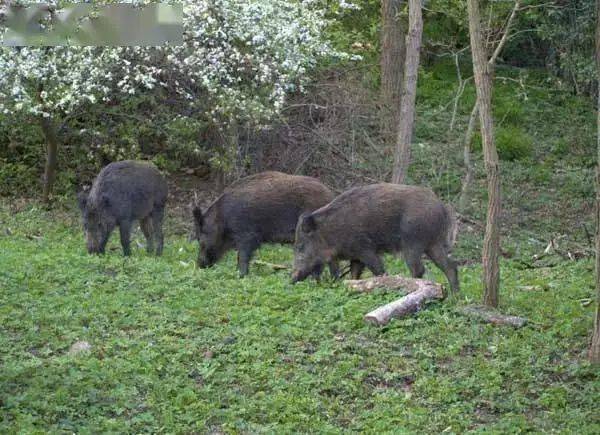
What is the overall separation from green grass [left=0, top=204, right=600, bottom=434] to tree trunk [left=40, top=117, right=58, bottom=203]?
20.5 ft

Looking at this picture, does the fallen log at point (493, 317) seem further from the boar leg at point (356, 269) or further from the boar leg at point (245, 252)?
the boar leg at point (245, 252)

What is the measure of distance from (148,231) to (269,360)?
289 inches

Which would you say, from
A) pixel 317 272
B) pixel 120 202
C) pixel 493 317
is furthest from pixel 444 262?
pixel 120 202

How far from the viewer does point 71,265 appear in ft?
41.8

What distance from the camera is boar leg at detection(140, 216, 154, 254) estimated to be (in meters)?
15.7

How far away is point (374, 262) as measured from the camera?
12.5 meters

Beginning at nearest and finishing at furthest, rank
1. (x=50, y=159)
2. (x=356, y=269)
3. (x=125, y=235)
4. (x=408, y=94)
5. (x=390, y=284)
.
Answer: (x=390, y=284) < (x=356, y=269) < (x=125, y=235) < (x=408, y=94) < (x=50, y=159)

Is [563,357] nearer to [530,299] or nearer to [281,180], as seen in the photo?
[530,299]

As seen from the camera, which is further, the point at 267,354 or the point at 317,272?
the point at 317,272

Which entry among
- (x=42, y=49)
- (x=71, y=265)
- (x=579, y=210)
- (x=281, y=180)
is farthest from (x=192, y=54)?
(x=579, y=210)

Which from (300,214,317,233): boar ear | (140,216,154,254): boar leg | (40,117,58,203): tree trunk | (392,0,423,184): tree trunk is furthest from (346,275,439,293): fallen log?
(40,117,58,203): tree trunk

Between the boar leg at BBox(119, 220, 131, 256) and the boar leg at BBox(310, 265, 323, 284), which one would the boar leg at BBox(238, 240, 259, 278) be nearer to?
the boar leg at BBox(310, 265, 323, 284)

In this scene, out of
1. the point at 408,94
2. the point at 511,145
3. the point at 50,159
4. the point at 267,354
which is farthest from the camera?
the point at 511,145

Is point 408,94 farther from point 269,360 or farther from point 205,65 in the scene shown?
point 269,360
